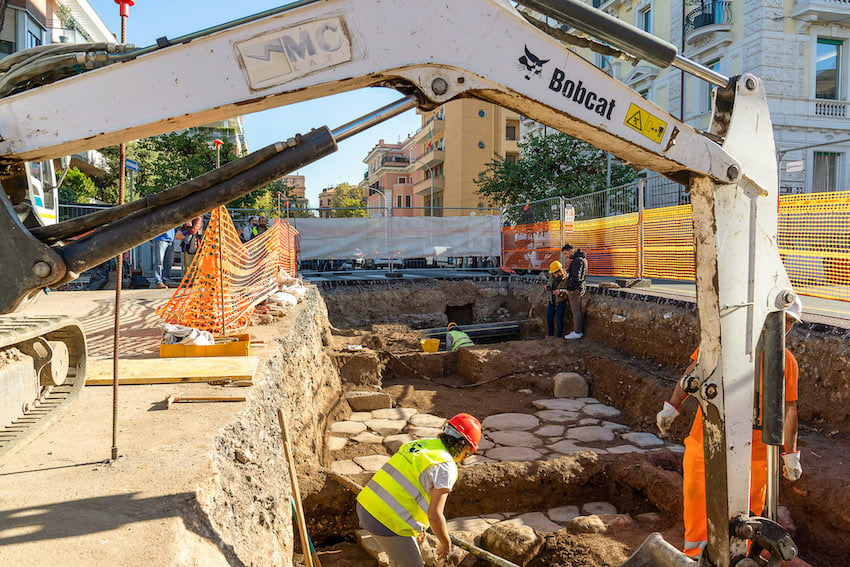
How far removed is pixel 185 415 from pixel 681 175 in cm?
314

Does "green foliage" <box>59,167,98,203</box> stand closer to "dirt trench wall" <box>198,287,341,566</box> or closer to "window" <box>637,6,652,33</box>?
"dirt trench wall" <box>198,287,341,566</box>

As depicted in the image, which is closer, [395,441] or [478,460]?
[478,460]

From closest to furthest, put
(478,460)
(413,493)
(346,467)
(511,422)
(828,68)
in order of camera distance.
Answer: (413,493) < (346,467) < (478,460) < (511,422) < (828,68)

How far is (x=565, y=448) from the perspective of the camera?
6.49 metres

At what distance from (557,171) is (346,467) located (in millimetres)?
18667

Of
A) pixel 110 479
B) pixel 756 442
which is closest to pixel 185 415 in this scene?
pixel 110 479

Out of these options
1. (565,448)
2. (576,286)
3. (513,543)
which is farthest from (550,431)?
(576,286)

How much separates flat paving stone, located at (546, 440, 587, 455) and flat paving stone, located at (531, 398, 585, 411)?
136cm

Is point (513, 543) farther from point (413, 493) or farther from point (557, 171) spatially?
point (557, 171)

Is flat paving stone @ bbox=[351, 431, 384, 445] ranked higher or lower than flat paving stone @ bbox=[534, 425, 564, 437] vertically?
higher

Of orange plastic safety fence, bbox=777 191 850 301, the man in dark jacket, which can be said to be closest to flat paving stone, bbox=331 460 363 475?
the man in dark jacket

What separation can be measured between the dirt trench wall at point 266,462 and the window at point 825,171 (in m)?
19.7

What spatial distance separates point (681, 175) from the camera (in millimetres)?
2596

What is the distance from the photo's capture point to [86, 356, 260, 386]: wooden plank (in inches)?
171
